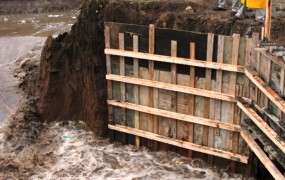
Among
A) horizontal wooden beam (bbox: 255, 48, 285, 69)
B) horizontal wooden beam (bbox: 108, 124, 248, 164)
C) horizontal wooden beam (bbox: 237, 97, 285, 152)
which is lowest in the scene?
horizontal wooden beam (bbox: 108, 124, 248, 164)

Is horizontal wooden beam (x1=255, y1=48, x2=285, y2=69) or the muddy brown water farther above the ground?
horizontal wooden beam (x1=255, y1=48, x2=285, y2=69)

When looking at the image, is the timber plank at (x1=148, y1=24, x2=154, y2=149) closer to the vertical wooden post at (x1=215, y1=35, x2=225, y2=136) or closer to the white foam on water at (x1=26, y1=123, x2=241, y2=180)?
the white foam on water at (x1=26, y1=123, x2=241, y2=180)

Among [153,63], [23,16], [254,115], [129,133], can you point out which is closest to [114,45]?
[153,63]

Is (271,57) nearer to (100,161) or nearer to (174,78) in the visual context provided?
(174,78)

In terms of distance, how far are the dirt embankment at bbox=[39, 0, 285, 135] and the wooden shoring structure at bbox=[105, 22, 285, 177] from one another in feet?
2.17

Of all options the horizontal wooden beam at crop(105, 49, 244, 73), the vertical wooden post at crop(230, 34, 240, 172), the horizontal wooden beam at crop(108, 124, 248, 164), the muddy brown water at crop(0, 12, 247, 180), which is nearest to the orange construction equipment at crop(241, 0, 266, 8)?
the vertical wooden post at crop(230, 34, 240, 172)

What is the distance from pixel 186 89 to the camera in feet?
33.6

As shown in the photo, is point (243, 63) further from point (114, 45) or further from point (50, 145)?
point (50, 145)

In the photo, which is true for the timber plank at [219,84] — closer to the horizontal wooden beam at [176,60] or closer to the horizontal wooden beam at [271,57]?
the horizontal wooden beam at [176,60]

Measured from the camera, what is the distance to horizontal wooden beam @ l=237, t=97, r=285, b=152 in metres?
7.95

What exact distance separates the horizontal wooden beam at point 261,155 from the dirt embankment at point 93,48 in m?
2.51

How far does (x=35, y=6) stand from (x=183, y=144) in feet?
78.7

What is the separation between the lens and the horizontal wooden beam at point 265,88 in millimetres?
7934

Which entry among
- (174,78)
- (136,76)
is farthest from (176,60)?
(136,76)
